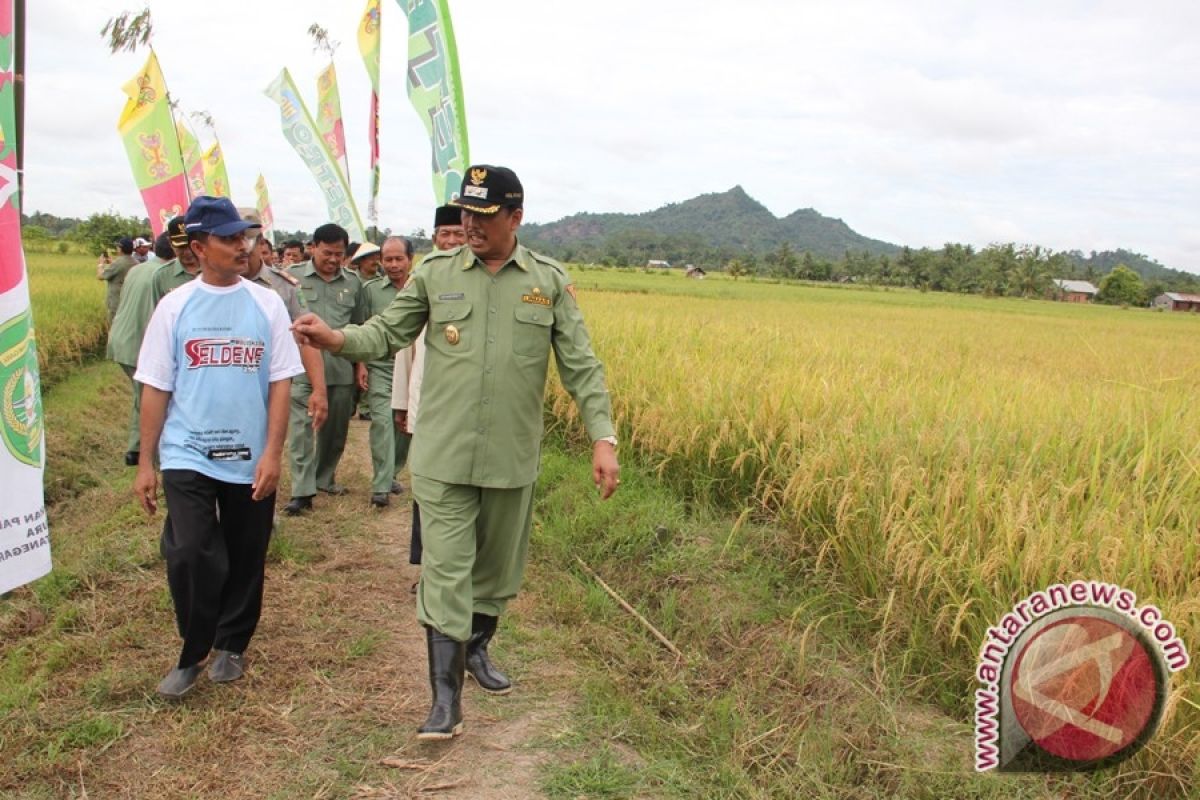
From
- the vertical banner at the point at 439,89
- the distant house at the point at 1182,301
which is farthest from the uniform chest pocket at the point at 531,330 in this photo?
the distant house at the point at 1182,301

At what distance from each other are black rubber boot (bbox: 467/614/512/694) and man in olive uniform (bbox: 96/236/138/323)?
8.22m

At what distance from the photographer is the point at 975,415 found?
417 cm

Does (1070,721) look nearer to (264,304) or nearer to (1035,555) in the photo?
(1035,555)

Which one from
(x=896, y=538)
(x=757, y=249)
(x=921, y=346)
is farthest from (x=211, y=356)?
(x=757, y=249)

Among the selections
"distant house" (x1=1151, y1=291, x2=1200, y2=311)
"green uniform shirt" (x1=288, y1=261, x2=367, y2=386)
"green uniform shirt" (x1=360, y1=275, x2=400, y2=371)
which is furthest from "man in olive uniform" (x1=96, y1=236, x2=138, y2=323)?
"distant house" (x1=1151, y1=291, x2=1200, y2=311)

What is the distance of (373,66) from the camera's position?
29.2 feet

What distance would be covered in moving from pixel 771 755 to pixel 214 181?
47.3 ft

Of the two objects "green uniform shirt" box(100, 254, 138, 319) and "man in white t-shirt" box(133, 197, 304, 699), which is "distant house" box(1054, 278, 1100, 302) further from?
"man in white t-shirt" box(133, 197, 304, 699)

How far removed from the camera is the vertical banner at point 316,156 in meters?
8.52

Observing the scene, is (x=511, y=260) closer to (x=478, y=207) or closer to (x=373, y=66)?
(x=478, y=207)

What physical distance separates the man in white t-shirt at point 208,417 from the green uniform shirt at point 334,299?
2593 millimetres

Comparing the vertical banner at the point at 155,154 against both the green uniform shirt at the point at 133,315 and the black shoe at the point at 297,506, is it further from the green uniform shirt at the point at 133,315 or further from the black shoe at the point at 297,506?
the black shoe at the point at 297,506

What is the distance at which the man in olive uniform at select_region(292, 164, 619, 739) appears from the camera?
2.69 metres

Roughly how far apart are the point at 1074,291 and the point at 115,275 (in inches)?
2882
